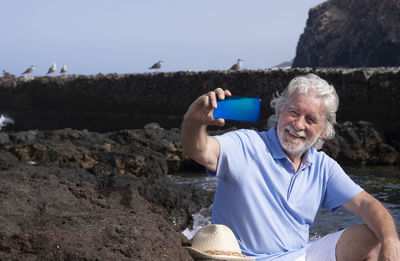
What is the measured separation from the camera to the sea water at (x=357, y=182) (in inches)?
289

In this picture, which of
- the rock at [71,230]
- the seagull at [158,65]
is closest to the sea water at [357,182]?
the rock at [71,230]

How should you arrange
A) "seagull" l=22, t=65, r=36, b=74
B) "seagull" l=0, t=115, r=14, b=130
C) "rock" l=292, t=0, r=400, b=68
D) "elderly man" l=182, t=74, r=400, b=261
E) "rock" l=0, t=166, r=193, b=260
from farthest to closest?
"rock" l=292, t=0, r=400, b=68, "seagull" l=22, t=65, r=36, b=74, "seagull" l=0, t=115, r=14, b=130, "elderly man" l=182, t=74, r=400, b=261, "rock" l=0, t=166, r=193, b=260

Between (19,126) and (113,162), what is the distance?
63.6 feet

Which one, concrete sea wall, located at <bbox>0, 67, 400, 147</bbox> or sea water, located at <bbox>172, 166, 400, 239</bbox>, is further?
concrete sea wall, located at <bbox>0, 67, 400, 147</bbox>

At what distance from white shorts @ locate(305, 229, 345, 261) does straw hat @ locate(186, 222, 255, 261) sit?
56 cm

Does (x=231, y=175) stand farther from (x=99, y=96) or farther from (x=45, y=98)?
(x=45, y=98)

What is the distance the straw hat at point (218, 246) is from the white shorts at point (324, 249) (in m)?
0.56

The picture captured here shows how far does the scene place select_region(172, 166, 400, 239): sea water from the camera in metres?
7.33

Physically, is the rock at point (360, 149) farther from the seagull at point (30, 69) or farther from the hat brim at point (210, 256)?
the seagull at point (30, 69)

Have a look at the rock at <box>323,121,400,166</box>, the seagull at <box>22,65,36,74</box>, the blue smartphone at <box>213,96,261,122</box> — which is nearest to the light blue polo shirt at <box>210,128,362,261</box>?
the blue smartphone at <box>213,96,261,122</box>

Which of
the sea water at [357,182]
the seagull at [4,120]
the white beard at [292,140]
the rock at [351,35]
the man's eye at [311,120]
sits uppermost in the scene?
the rock at [351,35]

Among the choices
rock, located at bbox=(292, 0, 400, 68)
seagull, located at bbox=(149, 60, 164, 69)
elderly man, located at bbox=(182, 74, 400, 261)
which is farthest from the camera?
rock, located at bbox=(292, 0, 400, 68)

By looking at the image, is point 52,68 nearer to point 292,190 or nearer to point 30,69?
point 30,69

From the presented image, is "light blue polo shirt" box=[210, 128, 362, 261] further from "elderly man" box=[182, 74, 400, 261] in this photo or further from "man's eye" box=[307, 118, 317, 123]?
"man's eye" box=[307, 118, 317, 123]
